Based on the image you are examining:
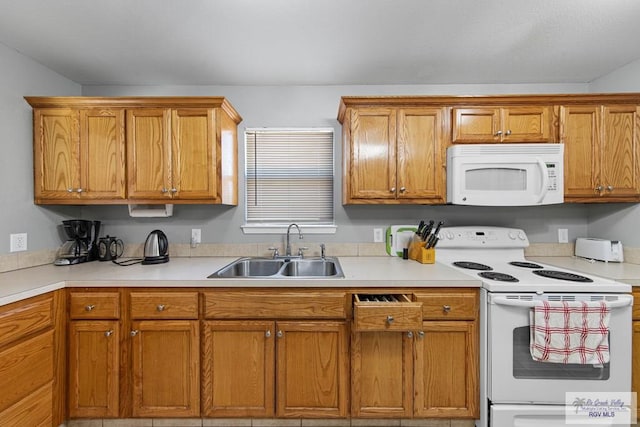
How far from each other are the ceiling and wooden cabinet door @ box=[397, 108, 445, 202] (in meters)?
0.43

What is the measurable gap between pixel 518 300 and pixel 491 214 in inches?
42.4

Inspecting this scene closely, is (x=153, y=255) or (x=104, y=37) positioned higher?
(x=104, y=37)

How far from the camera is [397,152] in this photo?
209 cm

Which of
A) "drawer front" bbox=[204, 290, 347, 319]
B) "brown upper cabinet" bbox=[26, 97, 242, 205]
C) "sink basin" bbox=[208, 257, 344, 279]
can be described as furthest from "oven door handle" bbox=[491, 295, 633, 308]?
"brown upper cabinet" bbox=[26, 97, 242, 205]

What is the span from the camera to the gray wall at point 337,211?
7.90 feet

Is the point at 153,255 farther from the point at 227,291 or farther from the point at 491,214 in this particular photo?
the point at 491,214

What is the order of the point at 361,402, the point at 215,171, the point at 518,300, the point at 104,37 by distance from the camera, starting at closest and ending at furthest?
the point at 518,300, the point at 361,402, the point at 104,37, the point at 215,171

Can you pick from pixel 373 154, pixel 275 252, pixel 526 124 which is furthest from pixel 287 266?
pixel 526 124

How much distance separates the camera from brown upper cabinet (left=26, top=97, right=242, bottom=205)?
6.59 ft

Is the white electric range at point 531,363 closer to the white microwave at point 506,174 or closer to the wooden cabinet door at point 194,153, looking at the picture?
the white microwave at point 506,174

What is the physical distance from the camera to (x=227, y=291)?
1.65 m

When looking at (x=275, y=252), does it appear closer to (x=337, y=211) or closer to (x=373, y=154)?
(x=337, y=211)

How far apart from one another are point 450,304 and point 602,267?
1.24 metres

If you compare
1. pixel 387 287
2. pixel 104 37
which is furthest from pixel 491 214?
pixel 104 37
